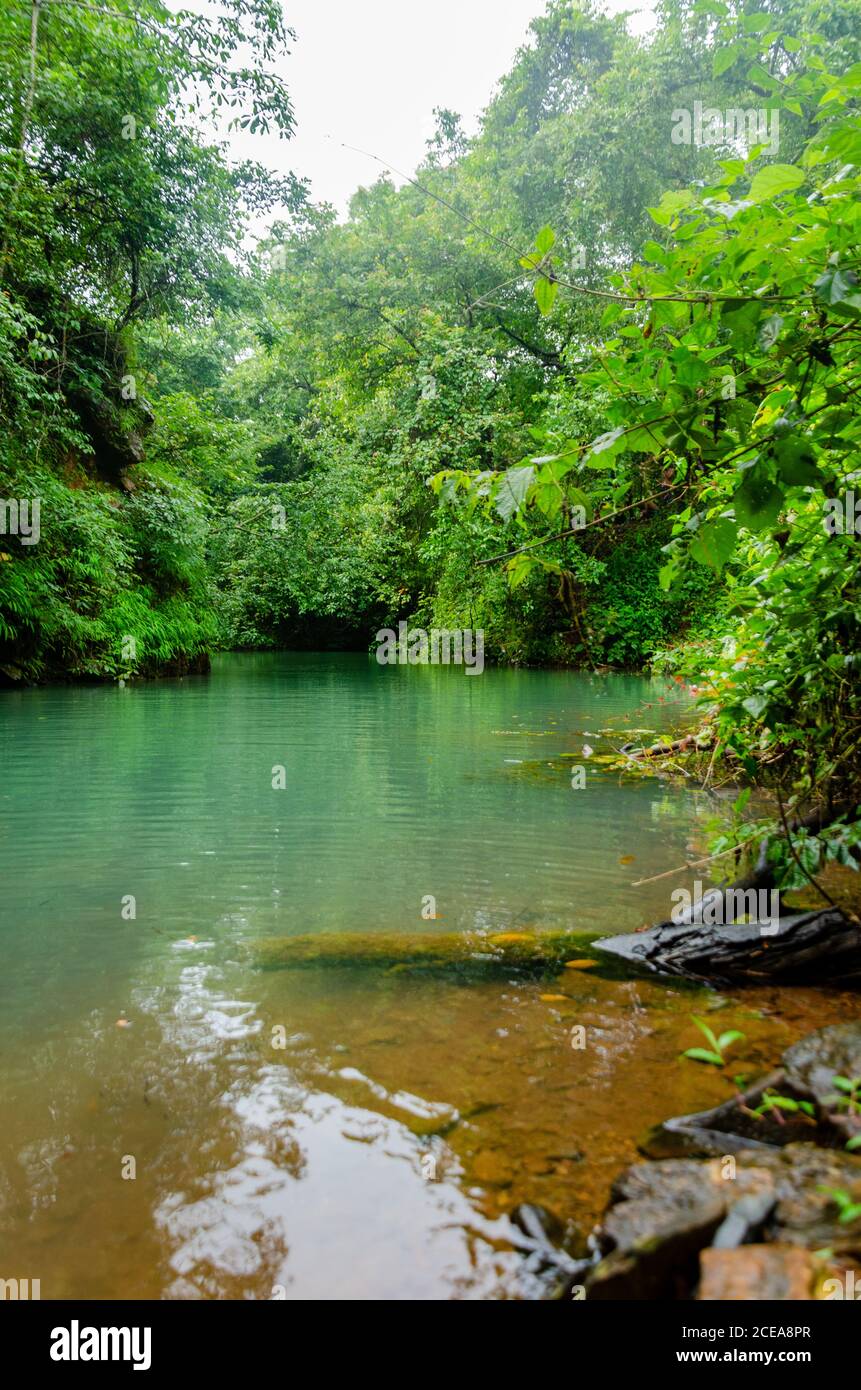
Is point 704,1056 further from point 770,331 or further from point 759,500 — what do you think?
point 770,331

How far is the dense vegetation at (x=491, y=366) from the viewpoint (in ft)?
6.99

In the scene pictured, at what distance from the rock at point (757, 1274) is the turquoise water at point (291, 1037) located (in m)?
0.37

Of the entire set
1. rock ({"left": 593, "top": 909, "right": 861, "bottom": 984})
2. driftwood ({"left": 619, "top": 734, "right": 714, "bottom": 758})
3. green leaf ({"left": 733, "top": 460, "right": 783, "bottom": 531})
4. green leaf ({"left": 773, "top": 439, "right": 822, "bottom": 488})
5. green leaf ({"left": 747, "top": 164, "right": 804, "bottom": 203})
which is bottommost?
rock ({"left": 593, "top": 909, "right": 861, "bottom": 984})

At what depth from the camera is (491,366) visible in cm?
2150

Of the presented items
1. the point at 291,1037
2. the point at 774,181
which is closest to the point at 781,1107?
the point at 291,1037

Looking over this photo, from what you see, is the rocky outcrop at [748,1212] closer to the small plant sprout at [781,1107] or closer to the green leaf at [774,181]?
the small plant sprout at [781,1107]

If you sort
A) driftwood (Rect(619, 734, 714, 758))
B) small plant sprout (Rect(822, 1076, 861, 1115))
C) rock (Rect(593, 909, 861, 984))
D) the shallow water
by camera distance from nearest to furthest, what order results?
the shallow water, small plant sprout (Rect(822, 1076, 861, 1115)), rock (Rect(593, 909, 861, 984)), driftwood (Rect(619, 734, 714, 758))

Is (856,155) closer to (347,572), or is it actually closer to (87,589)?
(87,589)

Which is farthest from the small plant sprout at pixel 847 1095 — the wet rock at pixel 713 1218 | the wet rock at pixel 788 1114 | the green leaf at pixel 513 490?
the green leaf at pixel 513 490

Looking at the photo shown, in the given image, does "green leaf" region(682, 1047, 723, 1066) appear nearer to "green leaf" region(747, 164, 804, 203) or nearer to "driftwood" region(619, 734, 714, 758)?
"green leaf" region(747, 164, 804, 203)

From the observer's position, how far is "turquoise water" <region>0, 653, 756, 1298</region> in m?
1.66

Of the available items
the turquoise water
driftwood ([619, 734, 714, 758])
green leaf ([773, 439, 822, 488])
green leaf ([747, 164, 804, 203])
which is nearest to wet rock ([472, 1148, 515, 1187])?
the turquoise water

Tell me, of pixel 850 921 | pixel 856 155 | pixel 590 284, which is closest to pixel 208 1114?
pixel 850 921

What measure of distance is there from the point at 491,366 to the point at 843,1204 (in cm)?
2229
